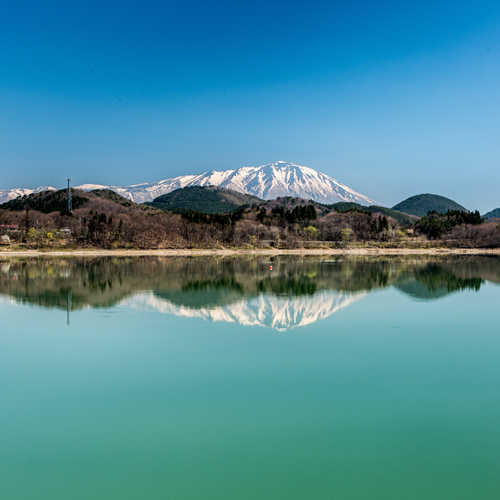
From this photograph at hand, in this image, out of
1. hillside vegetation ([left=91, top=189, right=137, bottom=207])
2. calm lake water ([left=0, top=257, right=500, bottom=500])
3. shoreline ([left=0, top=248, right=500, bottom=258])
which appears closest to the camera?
calm lake water ([left=0, top=257, right=500, bottom=500])

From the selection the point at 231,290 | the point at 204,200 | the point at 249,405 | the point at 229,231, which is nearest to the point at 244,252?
the point at 229,231

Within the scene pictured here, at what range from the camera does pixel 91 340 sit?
11031 millimetres

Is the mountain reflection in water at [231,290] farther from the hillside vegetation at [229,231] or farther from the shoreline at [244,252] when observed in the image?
the hillside vegetation at [229,231]

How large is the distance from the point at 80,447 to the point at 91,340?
5712 mm

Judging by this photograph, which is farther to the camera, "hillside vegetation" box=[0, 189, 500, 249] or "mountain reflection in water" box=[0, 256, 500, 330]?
"hillside vegetation" box=[0, 189, 500, 249]

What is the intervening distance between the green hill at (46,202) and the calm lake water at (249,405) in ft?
315

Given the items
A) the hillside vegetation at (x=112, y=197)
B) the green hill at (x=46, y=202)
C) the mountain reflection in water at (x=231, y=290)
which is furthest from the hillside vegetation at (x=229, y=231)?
the mountain reflection in water at (x=231, y=290)

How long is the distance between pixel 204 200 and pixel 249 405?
534ft

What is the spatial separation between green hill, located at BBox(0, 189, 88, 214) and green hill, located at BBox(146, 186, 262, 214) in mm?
47041

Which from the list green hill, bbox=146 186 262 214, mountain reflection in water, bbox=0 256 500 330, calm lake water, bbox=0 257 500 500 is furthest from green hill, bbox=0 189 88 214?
calm lake water, bbox=0 257 500 500

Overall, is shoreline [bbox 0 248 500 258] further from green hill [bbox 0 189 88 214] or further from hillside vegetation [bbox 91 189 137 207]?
hillside vegetation [bbox 91 189 137 207]

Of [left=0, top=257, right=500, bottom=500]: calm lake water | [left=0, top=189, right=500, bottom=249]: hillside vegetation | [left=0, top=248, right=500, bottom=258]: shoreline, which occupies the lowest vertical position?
[left=0, top=257, right=500, bottom=500]: calm lake water

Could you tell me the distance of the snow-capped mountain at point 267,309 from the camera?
13547 mm

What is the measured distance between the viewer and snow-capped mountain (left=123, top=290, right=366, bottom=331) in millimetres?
13547
